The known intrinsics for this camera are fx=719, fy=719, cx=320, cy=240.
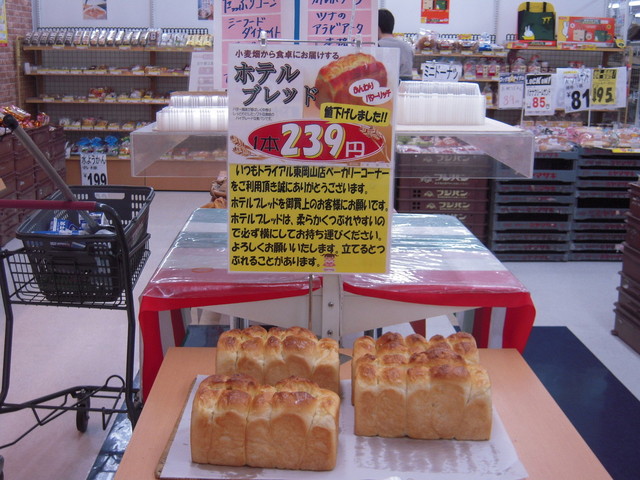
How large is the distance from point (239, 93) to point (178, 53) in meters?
7.56

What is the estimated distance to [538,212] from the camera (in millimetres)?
5977

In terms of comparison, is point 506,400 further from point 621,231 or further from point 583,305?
point 621,231

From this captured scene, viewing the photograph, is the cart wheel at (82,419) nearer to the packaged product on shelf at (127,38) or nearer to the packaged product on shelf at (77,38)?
the packaged product on shelf at (127,38)

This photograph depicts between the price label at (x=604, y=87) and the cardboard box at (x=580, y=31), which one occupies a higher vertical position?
the cardboard box at (x=580, y=31)

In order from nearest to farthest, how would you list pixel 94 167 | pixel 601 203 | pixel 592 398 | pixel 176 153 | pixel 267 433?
pixel 267 433 < pixel 176 153 < pixel 592 398 < pixel 601 203 < pixel 94 167

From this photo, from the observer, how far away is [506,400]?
182 centimetres

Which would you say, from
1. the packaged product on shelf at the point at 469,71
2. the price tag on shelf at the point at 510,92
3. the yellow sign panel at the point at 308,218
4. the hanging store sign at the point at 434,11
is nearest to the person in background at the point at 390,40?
the price tag on shelf at the point at 510,92

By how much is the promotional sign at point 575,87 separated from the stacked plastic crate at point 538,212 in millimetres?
1365

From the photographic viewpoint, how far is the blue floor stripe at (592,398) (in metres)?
→ 2.91

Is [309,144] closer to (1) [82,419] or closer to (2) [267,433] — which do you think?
(2) [267,433]

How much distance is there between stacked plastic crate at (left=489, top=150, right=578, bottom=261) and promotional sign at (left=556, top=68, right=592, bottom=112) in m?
1.36

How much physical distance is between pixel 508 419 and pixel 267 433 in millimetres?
605

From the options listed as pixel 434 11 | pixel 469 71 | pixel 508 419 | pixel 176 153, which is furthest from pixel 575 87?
pixel 508 419

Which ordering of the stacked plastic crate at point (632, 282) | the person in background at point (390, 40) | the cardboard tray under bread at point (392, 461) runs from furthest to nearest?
the person in background at point (390, 40) < the stacked plastic crate at point (632, 282) < the cardboard tray under bread at point (392, 461)
